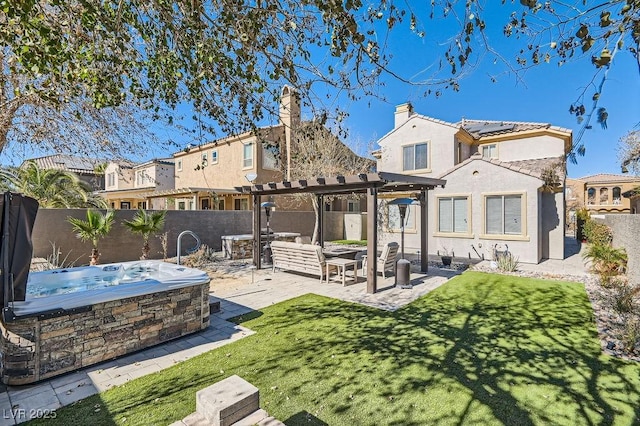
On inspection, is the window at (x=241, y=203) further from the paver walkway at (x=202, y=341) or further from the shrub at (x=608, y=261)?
the shrub at (x=608, y=261)

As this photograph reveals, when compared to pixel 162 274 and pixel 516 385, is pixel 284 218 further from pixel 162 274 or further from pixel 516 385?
pixel 516 385

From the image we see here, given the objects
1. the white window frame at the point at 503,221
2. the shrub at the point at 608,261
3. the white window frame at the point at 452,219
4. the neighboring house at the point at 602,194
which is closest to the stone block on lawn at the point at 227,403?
the shrub at the point at 608,261

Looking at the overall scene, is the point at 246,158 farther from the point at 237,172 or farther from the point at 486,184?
the point at 486,184

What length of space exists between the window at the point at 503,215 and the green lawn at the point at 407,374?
25.4 ft

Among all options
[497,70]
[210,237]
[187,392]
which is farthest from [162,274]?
[210,237]

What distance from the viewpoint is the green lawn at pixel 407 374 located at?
13.1 feet

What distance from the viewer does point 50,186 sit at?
13461 millimetres

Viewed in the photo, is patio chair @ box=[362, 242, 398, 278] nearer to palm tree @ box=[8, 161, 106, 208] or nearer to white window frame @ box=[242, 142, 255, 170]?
palm tree @ box=[8, 161, 106, 208]

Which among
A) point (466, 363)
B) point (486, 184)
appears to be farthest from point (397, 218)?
point (466, 363)

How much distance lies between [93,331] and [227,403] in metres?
3.64

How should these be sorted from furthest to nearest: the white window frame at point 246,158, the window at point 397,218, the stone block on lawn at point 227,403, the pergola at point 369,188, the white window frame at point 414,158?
1. the white window frame at point 246,158
2. the white window frame at point 414,158
3. the window at point 397,218
4. the pergola at point 369,188
5. the stone block on lawn at point 227,403

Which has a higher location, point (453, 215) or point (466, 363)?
point (453, 215)

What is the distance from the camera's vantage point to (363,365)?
522 centimetres

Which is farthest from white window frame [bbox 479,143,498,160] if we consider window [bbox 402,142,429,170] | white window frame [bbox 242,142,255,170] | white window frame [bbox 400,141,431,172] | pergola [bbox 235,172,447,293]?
white window frame [bbox 242,142,255,170]
